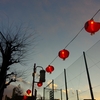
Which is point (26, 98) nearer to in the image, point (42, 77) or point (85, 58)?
point (42, 77)

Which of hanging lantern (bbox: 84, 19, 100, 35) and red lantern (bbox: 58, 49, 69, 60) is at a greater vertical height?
hanging lantern (bbox: 84, 19, 100, 35)

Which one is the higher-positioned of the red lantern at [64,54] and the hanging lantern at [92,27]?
the hanging lantern at [92,27]

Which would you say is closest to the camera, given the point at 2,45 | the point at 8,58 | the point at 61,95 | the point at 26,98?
the point at 8,58

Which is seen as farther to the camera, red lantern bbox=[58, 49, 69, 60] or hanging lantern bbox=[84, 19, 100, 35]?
red lantern bbox=[58, 49, 69, 60]

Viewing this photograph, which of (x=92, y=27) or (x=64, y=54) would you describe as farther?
(x=64, y=54)

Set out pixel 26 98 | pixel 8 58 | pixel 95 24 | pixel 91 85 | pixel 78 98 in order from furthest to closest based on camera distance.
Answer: pixel 26 98
pixel 78 98
pixel 8 58
pixel 91 85
pixel 95 24

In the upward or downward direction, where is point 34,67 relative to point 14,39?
downward

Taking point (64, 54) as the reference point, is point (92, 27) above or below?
above

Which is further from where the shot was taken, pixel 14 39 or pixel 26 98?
pixel 26 98

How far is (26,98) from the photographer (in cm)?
1898

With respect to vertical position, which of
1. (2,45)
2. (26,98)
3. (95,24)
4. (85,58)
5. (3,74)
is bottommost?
(26,98)

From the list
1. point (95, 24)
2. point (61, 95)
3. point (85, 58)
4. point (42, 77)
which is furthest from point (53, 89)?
point (95, 24)

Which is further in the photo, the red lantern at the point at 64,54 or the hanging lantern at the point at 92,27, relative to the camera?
the red lantern at the point at 64,54

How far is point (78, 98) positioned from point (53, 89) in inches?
132
